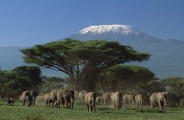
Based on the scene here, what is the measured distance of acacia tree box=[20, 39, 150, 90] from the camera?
49.8 meters

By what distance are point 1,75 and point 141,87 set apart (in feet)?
88.1

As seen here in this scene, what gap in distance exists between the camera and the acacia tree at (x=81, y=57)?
4978 cm

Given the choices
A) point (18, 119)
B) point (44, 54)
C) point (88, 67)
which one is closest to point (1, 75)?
point (44, 54)

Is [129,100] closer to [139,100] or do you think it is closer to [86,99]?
[139,100]

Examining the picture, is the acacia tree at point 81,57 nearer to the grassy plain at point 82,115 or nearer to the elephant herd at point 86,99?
the elephant herd at point 86,99

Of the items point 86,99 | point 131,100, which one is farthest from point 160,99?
point 86,99

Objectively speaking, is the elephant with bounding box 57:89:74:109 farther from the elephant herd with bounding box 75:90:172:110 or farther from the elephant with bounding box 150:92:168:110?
the elephant with bounding box 150:92:168:110

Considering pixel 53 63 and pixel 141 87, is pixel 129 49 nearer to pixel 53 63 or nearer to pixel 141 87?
pixel 53 63

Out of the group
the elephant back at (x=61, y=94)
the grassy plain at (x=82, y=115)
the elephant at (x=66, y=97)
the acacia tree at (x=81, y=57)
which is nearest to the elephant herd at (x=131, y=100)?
the elephant at (x=66, y=97)

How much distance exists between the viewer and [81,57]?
167ft

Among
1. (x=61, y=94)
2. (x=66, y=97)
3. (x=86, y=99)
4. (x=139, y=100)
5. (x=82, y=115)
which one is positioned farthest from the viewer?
(x=139, y=100)

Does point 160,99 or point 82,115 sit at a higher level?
point 160,99

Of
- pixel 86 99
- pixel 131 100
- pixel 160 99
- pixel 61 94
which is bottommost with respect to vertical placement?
pixel 86 99

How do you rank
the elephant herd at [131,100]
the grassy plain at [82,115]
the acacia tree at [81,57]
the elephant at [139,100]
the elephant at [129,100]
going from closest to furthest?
the grassy plain at [82,115] → the elephant herd at [131,100] → the elephant at [139,100] → the elephant at [129,100] → the acacia tree at [81,57]
